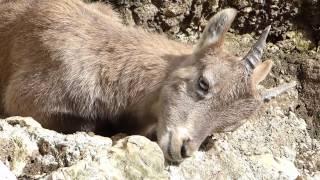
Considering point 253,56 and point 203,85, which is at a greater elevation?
point 253,56

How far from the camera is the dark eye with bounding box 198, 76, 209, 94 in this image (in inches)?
289

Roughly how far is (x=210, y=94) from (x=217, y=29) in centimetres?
67

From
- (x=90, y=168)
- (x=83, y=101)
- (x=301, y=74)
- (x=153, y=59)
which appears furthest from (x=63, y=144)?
(x=301, y=74)

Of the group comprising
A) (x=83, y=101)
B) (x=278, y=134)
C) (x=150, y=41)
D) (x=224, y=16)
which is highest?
(x=224, y=16)

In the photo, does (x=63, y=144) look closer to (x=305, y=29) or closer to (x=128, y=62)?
(x=128, y=62)

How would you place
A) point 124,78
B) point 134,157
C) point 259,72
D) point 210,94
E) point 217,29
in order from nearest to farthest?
point 134,157 → point 210,94 → point 217,29 → point 124,78 → point 259,72

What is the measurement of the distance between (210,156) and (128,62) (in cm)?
127

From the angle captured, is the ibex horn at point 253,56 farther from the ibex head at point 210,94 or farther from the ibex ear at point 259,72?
the ibex ear at point 259,72

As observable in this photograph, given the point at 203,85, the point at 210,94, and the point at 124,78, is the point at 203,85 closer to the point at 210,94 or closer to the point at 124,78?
the point at 210,94

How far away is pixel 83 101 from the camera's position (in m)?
7.70

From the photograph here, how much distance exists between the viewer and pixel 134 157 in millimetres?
6246

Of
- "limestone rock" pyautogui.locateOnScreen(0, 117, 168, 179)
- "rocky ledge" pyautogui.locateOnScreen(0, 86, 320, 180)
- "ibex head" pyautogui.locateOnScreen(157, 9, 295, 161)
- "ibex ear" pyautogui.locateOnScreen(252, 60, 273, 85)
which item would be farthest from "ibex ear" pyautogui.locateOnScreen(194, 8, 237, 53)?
"limestone rock" pyautogui.locateOnScreen(0, 117, 168, 179)

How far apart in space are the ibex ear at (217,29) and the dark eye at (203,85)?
1.25 feet

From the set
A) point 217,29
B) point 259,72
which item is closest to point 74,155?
point 217,29
